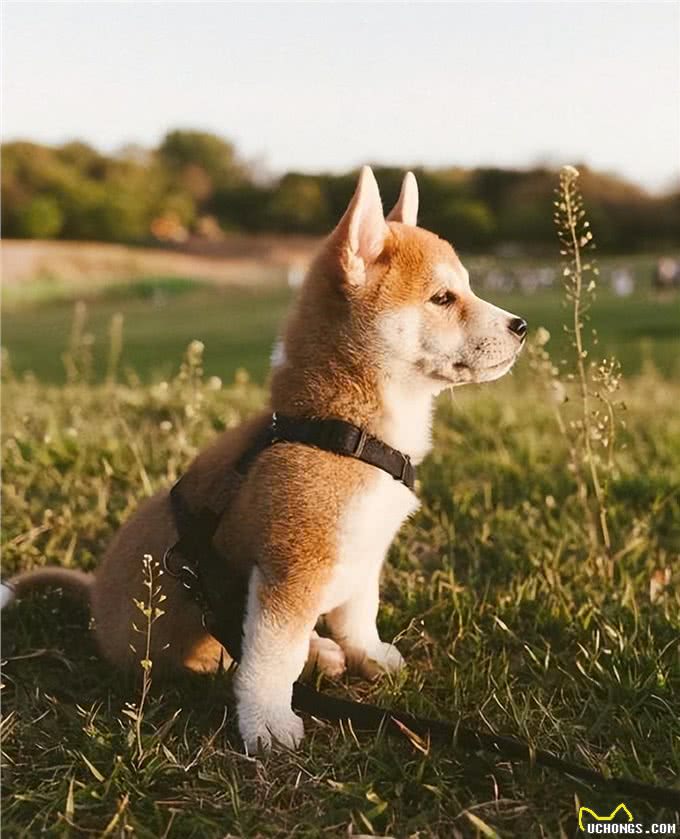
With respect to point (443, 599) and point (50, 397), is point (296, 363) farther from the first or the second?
point (50, 397)

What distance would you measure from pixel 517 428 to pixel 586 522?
1805 mm

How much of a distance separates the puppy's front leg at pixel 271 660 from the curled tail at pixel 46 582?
1.11 meters

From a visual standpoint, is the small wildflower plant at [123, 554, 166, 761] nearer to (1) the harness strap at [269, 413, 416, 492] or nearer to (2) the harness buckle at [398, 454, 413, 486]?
(1) the harness strap at [269, 413, 416, 492]

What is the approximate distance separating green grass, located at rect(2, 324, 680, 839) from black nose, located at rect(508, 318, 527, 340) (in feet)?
3.82

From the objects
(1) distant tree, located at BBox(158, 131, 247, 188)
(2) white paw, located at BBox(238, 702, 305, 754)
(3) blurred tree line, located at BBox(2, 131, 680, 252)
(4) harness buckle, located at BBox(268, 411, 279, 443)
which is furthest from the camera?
(1) distant tree, located at BBox(158, 131, 247, 188)

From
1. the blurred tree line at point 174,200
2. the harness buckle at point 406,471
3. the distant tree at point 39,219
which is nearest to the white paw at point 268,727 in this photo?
the harness buckle at point 406,471

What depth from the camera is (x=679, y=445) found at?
5.72 metres

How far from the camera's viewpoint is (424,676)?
10.9ft

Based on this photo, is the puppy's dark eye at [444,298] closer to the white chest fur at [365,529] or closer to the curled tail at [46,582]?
the white chest fur at [365,529]

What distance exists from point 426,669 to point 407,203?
1.93m

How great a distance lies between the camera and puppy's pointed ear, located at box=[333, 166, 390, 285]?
297 cm

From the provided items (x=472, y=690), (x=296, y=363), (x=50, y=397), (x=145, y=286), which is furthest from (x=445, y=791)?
(x=145, y=286)

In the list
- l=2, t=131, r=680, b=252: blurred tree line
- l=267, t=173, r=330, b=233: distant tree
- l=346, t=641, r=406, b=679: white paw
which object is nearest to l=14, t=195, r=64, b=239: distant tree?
l=2, t=131, r=680, b=252: blurred tree line

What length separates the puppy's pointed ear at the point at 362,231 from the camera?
297cm
